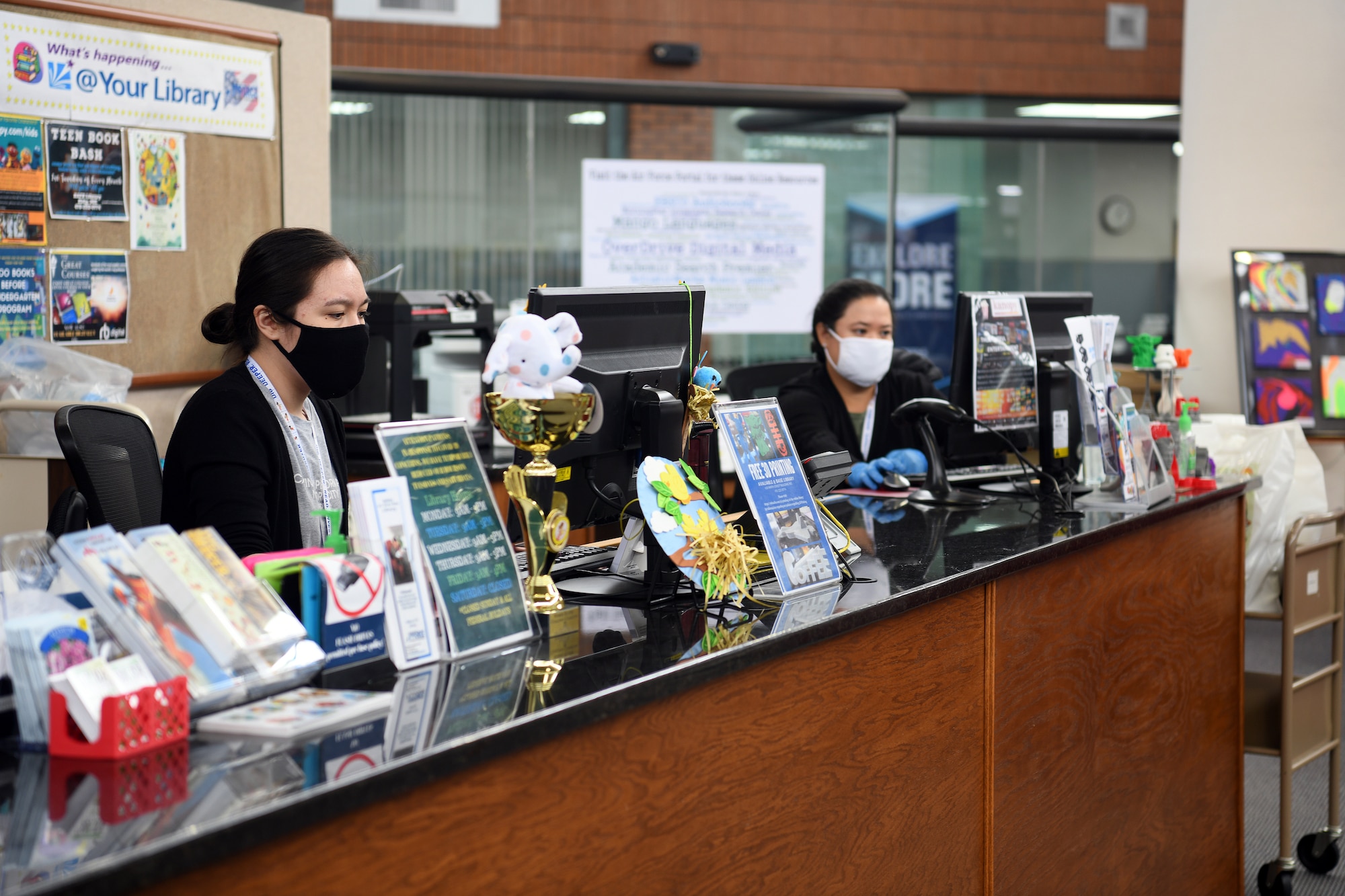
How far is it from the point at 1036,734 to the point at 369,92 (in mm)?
4911

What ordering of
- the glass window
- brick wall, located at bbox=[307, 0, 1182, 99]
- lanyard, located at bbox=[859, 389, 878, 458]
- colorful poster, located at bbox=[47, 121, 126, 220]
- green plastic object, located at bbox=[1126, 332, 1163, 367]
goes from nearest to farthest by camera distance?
green plastic object, located at bbox=[1126, 332, 1163, 367]
colorful poster, located at bbox=[47, 121, 126, 220]
lanyard, located at bbox=[859, 389, 878, 458]
the glass window
brick wall, located at bbox=[307, 0, 1182, 99]

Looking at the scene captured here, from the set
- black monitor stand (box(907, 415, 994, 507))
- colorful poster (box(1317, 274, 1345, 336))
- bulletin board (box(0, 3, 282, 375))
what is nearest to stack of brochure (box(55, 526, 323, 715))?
black monitor stand (box(907, 415, 994, 507))

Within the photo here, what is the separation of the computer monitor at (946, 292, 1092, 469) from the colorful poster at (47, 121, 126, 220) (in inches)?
89.4

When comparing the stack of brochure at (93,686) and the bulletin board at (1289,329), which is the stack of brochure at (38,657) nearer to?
the stack of brochure at (93,686)

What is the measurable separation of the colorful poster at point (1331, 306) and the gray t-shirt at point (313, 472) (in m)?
4.23

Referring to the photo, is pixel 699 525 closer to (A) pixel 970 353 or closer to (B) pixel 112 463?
(B) pixel 112 463

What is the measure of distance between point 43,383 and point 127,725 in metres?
2.42

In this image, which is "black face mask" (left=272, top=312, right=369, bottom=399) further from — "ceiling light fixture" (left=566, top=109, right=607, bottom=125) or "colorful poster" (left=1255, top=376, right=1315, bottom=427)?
"ceiling light fixture" (left=566, top=109, right=607, bottom=125)

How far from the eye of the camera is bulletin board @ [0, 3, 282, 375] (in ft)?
11.4

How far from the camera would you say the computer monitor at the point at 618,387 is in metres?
1.85

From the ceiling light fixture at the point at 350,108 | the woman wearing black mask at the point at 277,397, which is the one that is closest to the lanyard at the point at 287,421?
the woman wearing black mask at the point at 277,397

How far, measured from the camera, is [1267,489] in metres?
3.54

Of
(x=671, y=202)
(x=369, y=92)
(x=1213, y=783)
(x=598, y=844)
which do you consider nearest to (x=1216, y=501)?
(x=1213, y=783)

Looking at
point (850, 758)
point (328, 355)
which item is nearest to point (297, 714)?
point (850, 758)
